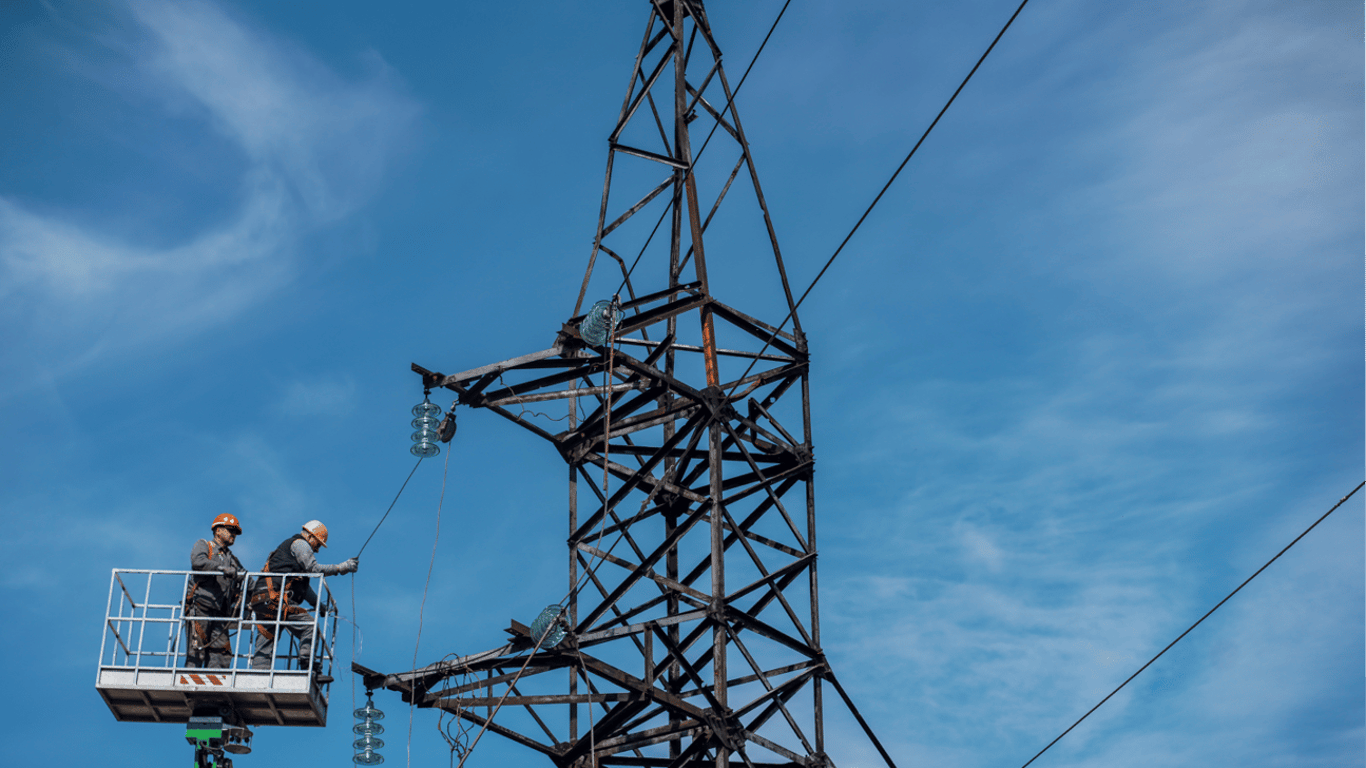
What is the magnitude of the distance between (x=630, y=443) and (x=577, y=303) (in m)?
2.68

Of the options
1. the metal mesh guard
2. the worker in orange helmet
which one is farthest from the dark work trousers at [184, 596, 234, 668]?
the metal mesh guard

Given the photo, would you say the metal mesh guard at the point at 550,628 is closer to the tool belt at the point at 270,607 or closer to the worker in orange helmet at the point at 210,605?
the tool belt at the point at 270,607

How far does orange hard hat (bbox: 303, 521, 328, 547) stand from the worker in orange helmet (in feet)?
3.73

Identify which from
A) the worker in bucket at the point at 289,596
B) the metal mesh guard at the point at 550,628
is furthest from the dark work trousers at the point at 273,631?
the metal mesh guard at the point at 550,628

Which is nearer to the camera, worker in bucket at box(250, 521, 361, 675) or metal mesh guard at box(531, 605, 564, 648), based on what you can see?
worker in bucket at box(250, 521, 361, 675)

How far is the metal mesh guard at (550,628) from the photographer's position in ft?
74.6

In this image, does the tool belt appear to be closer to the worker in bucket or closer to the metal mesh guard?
the worker in bucket

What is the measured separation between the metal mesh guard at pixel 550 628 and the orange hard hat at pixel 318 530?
3.44m

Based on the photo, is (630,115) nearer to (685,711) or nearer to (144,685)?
(685,711)

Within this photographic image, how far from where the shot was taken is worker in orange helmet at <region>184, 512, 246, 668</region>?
67.1 feet

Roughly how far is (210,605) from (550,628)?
16.2 feet

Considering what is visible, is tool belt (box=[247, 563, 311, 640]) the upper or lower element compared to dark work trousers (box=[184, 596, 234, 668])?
upper

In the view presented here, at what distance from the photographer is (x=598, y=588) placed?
939 inches

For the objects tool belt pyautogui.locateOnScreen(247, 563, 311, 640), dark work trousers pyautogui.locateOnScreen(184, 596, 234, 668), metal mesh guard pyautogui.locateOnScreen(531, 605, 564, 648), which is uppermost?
metal mesh guard pyautogui.locateOnScreen(531, 605, 564, 648)
